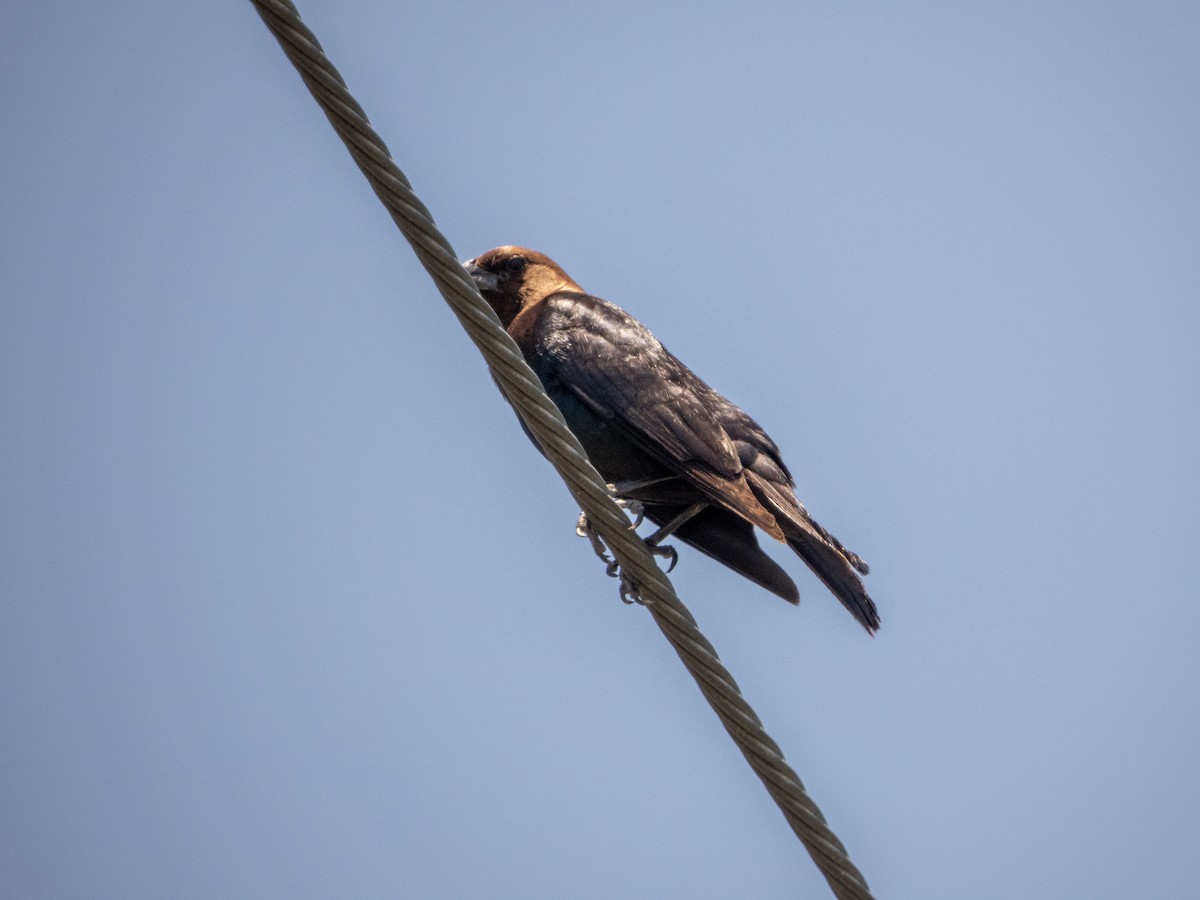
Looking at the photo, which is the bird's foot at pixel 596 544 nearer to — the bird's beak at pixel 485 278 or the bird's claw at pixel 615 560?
the bird's claw at pixel 615 560

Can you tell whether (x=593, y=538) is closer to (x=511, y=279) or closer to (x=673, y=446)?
(x=673, y=446)

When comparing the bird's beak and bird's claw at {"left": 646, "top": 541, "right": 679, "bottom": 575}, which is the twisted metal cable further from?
the bird's beak

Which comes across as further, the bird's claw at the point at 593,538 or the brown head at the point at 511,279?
the brown head at the point at 511,279

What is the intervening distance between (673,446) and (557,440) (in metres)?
1.69

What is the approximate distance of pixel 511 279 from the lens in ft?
18.1

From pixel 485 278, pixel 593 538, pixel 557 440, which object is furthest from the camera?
pixel 485 278

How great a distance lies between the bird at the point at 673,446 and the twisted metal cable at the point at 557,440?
1385mm

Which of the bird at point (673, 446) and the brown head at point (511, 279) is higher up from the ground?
the brown head at point (511, 279)

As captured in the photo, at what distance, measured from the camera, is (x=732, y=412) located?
16.0ft

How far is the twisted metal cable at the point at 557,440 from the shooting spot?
2.35m

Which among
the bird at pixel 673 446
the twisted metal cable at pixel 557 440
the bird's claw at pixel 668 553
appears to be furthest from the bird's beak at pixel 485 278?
the twisted metal cable at pixel 557 440

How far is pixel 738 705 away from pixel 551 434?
69 centimetres

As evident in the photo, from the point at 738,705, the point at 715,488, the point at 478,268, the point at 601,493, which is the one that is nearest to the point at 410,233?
the point at 601,493

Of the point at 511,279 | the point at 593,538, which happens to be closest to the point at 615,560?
the point at 593,538
